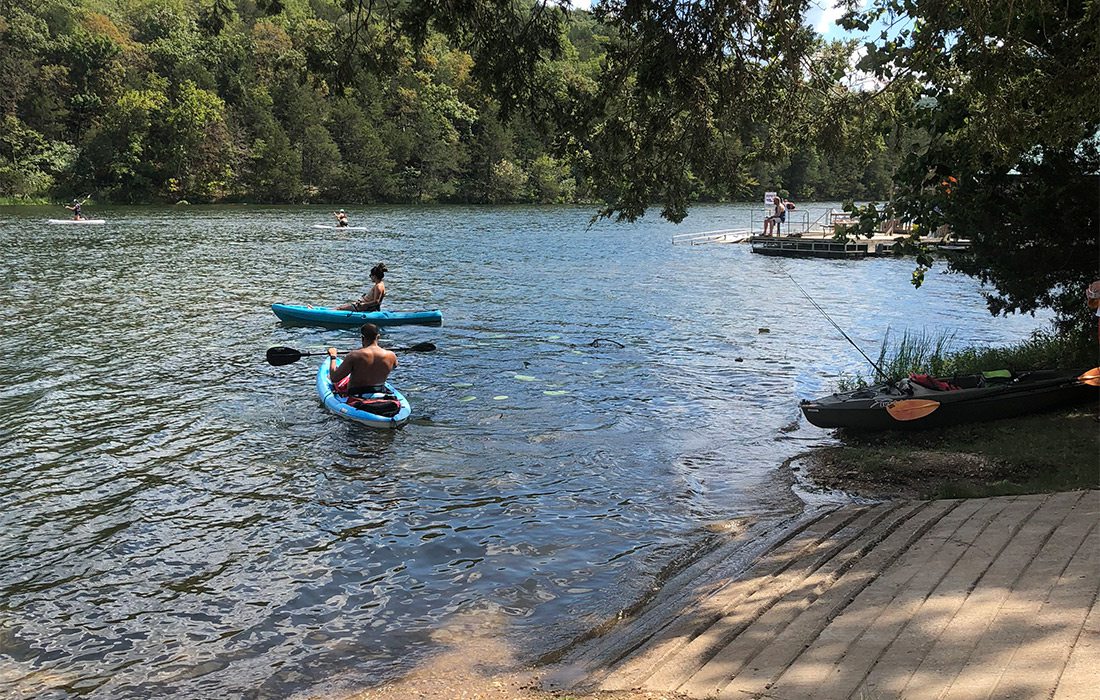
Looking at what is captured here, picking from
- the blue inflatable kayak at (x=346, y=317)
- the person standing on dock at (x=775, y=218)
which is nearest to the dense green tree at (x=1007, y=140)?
the blue inflatable kayak at (x=346, y=317)

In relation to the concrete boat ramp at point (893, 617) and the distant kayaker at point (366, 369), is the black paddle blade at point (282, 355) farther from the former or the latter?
the concrete boat ramp at point (893, 617)

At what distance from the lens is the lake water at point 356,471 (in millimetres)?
6586

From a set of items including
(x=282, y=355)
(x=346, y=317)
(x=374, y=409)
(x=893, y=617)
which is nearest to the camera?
(x=893, y=617)

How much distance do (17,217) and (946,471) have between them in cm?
6053

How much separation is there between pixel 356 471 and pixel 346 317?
10335mm

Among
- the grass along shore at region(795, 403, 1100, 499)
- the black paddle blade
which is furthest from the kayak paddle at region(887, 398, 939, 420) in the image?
the black paddle blade

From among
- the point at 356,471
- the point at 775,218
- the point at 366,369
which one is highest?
the point at 775,218

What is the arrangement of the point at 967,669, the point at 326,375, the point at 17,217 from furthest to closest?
the point at 17,217, the point at 326,375, the point at 967,669

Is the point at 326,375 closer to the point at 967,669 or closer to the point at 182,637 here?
the point at 182,637

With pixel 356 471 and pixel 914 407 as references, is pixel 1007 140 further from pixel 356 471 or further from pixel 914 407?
pixel 356 471

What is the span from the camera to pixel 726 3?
7.83 meters

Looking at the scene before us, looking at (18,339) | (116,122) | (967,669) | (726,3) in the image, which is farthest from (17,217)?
(967,669)

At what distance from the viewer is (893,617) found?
15.5 feet

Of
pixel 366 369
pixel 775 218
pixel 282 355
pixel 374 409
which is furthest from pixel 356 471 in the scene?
pixel 775 218
